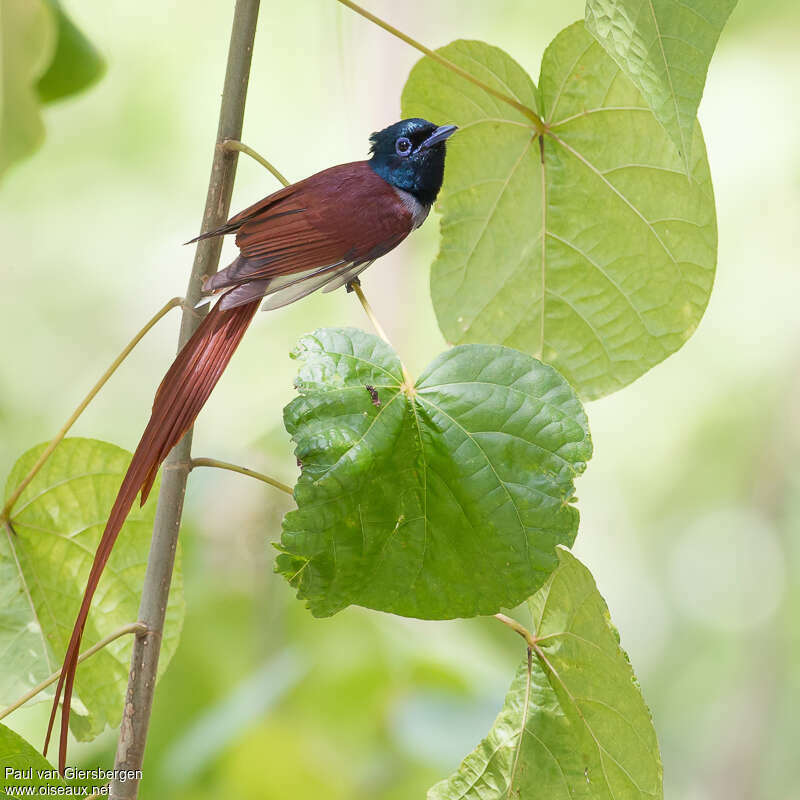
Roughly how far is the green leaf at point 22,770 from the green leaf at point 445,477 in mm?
273

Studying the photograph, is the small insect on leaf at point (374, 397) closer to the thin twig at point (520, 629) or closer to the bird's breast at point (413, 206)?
the bird's breast at point (413, 206)

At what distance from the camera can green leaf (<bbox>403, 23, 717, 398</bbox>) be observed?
103 centimetres

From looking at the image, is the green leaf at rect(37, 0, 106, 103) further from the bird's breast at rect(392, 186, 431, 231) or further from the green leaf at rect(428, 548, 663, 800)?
the green leaf at rect(428, 548, 663, 800)

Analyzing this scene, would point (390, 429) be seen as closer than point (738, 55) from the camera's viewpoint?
Yes

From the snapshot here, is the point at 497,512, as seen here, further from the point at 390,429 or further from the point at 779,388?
the point at 779,388

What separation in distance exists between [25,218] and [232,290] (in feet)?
Answer: 14.5

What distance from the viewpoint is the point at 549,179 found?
1083 mm

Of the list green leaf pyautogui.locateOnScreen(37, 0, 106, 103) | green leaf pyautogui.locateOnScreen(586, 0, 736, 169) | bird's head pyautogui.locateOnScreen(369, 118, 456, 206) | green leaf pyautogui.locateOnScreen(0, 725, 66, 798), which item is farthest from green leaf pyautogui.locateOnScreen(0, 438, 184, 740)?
green leaf pyautogui.locateOnScreen(586, 0, 736, 169)

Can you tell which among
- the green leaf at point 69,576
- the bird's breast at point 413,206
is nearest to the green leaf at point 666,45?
the bird's breast at point 413,206

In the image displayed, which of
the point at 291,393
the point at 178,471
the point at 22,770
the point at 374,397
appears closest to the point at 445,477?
the point at 374,397

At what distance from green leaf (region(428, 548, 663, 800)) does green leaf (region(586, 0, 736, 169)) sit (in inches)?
16.8

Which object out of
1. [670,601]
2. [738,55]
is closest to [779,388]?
[738,55]

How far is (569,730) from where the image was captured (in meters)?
0.93

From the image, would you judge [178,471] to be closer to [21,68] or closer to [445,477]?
[445,477]
